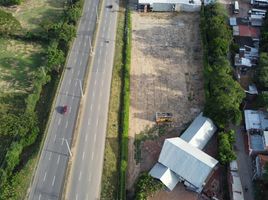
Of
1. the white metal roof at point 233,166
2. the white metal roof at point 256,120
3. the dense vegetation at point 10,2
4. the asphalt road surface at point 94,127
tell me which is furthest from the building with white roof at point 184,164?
the dense vegetation at point 10,2

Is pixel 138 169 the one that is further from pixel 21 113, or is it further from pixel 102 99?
pixel 21 113

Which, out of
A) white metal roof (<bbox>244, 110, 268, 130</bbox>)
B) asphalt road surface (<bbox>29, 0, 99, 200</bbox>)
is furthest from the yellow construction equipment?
asphalt road surface (<bbox>29, 0, 99, 200</bbox>)

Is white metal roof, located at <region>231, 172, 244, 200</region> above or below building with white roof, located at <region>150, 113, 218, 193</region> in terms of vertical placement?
below

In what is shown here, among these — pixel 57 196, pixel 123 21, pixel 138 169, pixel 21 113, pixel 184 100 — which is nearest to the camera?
pixel 57 196

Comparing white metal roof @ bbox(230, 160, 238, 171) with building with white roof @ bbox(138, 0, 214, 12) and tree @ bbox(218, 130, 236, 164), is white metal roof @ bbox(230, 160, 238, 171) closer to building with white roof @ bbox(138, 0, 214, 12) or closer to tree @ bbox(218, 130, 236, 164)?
tree @ bbox(218, 130, 236, 164)

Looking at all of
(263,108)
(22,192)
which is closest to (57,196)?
(22,192)
